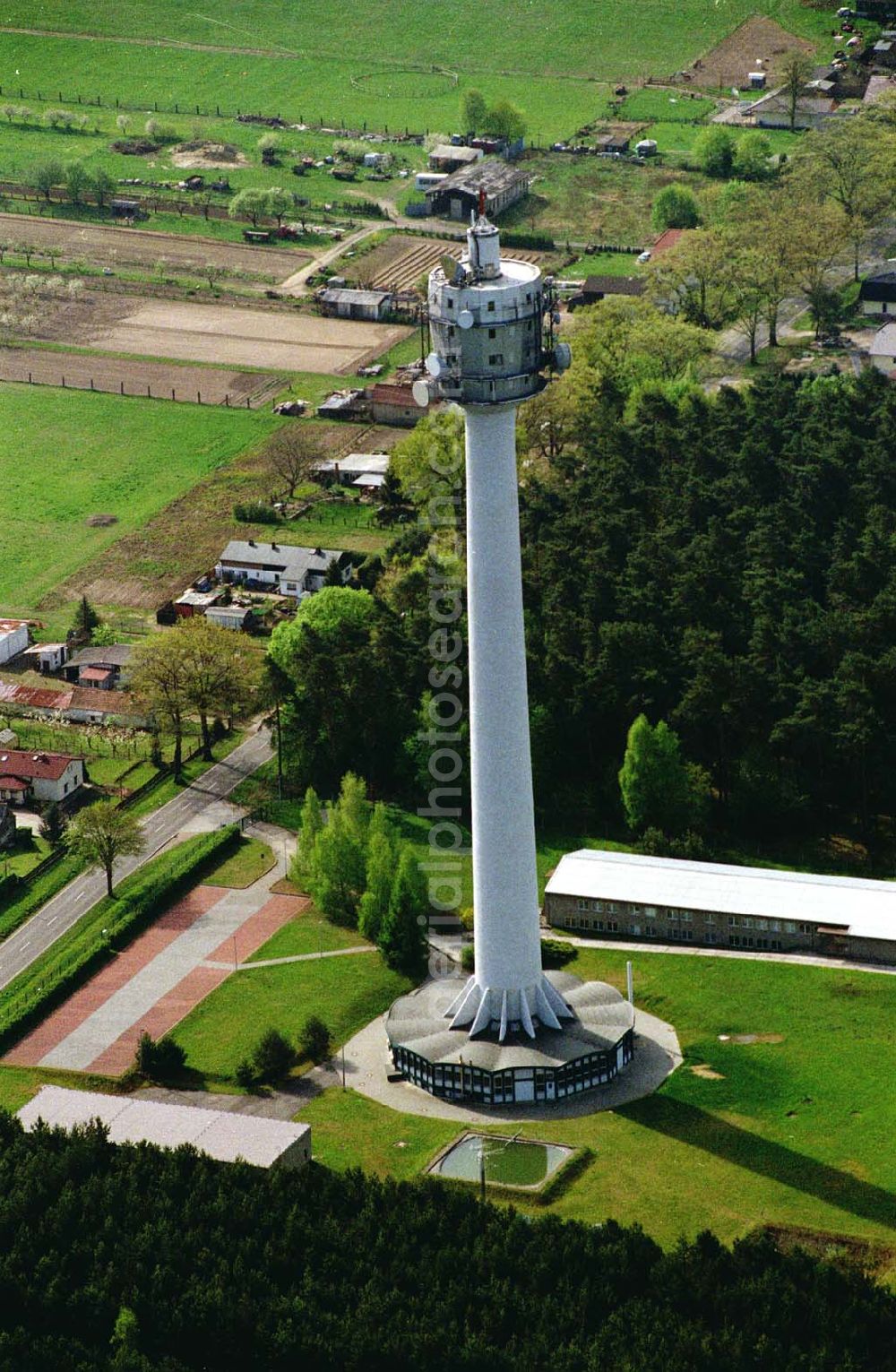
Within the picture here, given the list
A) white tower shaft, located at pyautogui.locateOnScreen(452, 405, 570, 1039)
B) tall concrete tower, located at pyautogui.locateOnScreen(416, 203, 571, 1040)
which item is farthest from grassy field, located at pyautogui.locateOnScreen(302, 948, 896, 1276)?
tall concrete tower, located at pyautogui.locateOnScreen(416, 203, 571, 1040)

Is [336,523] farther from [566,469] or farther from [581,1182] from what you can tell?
[581,1182]

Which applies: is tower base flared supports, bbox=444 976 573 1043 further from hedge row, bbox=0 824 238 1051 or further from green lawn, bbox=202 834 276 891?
green lawn, bbox=202 834 276 891

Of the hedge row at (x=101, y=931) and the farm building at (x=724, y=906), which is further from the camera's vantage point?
the farm building at (x=724, y=906)

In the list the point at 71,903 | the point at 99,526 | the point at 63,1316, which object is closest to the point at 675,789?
the point at 71,903

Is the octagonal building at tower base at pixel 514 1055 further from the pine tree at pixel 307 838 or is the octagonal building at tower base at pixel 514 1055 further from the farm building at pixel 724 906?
the pine tree at pixel 307 838

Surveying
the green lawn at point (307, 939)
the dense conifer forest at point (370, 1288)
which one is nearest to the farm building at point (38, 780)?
the green lawn at point (307, 939)
